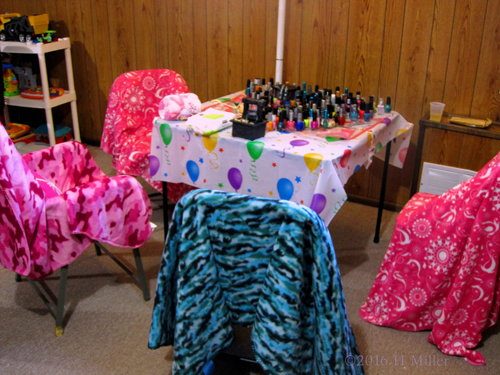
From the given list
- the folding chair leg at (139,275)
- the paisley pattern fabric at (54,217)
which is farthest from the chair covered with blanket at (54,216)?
the folding chair leg at (139,275)

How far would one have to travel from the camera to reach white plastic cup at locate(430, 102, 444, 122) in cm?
268

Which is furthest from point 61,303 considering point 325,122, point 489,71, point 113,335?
point 489,71

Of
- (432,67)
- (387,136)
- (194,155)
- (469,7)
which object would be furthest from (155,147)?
(469,7)

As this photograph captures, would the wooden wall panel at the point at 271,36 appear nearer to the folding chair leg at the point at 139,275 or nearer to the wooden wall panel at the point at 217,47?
the wooden wall panel at the point at 217,47

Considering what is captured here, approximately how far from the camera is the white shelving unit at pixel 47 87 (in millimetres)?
3443

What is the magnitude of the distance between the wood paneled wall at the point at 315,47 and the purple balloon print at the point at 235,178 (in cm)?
121

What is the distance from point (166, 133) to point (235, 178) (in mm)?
404

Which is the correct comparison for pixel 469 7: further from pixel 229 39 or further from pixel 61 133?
pixel 61 133

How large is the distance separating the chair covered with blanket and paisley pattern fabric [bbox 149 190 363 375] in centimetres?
54

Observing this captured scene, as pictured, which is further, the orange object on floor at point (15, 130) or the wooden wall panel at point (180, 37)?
the orange object on floor at point (15, 130)

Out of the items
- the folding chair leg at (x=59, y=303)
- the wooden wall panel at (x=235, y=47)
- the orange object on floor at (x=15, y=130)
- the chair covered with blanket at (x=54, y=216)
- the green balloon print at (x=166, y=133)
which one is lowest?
the folding chair leg at (x=59, y=303)

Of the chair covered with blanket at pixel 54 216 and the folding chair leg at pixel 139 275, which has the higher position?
the chair covered with blanket at pixel 54 216

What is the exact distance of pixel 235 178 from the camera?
7.19 ft

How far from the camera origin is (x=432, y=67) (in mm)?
2785
